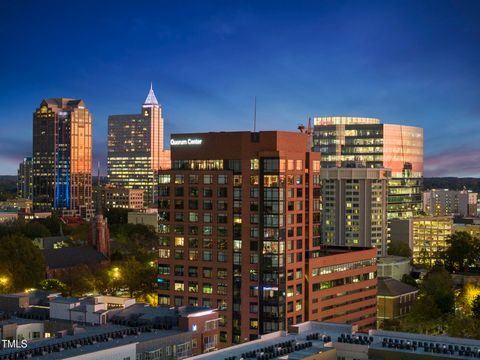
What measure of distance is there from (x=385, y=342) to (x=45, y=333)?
3916cm

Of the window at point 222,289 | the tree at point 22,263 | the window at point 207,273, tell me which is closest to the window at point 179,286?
the window at point 207,273

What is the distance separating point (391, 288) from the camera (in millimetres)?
158125

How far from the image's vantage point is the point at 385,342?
7450 cm

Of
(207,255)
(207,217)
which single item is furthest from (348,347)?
(207,217)

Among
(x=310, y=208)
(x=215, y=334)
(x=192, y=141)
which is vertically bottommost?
(x=215, y=334)

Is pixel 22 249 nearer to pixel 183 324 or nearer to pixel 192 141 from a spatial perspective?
pixel 192 141

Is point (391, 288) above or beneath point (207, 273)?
beneath

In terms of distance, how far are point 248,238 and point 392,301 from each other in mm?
42434

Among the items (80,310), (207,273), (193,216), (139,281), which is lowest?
(139,281)

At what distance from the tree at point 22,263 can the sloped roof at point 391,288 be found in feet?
223

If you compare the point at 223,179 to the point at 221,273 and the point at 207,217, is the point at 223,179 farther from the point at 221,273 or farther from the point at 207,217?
the point at 221,273

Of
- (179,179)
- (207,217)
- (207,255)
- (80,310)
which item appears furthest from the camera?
(179,179)

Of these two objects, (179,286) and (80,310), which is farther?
(179,286)

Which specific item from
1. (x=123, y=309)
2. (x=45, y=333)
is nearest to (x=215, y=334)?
(x=123, y=309)
